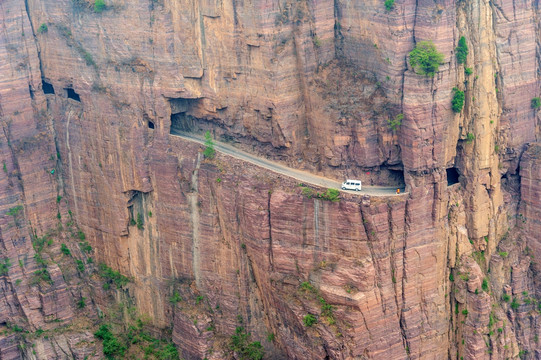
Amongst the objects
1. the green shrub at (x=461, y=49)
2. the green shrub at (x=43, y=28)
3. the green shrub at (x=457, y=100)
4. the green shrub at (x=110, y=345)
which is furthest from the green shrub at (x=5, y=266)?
the green shrub at (x=461, y=49)

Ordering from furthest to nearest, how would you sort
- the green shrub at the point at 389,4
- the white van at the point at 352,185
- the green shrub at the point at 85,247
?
the green shrub at the point at 85,247 < the white van at the point at 352,185 < the green shrub at the point at 389,4

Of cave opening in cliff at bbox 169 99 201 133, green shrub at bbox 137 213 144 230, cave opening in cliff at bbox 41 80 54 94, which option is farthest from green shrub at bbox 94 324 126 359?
cave opening in cliff at bbox 41 80 54 94

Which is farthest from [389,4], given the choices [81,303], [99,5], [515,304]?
[81,303]

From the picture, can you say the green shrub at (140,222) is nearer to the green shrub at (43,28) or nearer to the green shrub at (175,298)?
the green shrub at (175,298)

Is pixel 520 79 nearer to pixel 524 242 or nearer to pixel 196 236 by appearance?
pixel 524 242

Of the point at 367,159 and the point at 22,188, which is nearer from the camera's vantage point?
the point at 367,159

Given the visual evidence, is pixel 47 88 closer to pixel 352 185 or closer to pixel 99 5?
pixel 99 5

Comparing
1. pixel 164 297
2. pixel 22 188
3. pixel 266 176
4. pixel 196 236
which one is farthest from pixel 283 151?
pixel 22 188

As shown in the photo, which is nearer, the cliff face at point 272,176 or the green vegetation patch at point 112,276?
the cliff face at point 272,176
